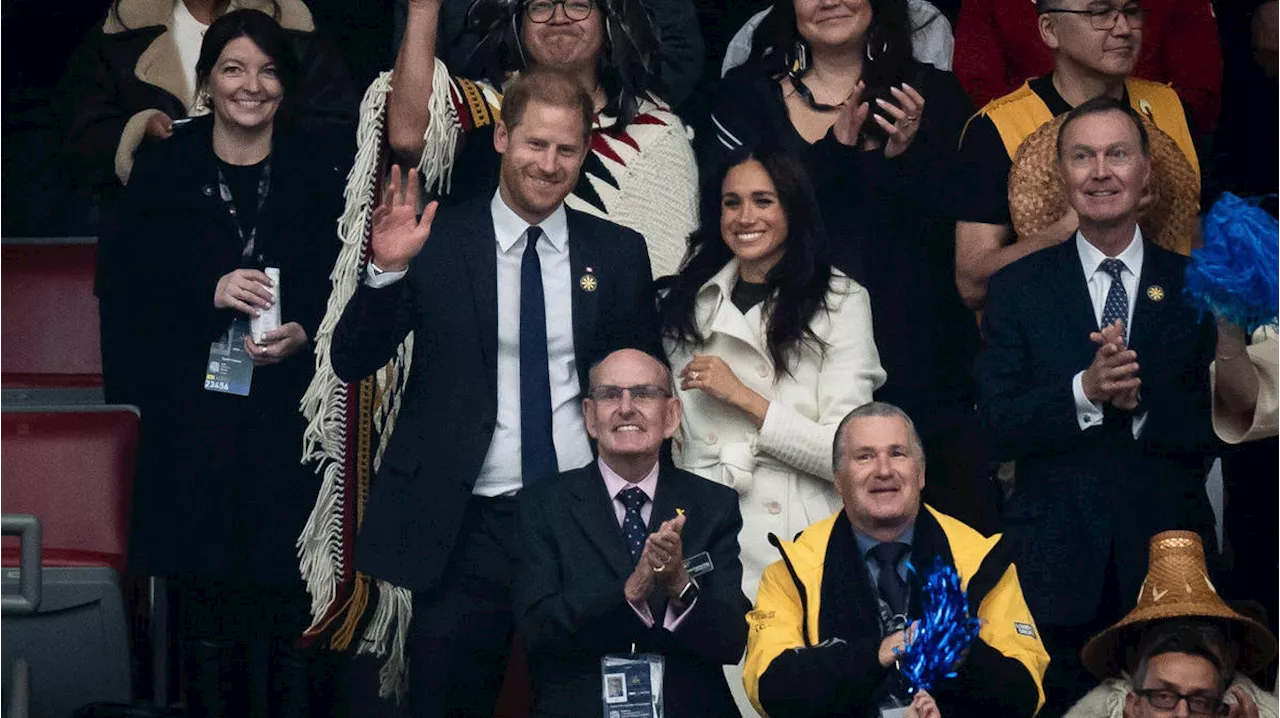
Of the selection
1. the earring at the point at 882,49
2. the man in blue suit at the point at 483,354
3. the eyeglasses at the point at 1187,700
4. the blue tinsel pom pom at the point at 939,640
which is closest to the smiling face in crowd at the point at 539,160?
the man in blue suit at the point at 483,354

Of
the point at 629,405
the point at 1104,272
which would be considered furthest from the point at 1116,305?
the point at 629,405

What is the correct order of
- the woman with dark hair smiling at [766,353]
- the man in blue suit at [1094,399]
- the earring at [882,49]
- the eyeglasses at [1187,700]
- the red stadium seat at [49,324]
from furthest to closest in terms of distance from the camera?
the red stadium seat at [49,324]
the earring at [882,49]
the woman with dark hair smiling at [766,353]
the man in blue suit at [1094,399]
the eyeglasses at [1187,700]

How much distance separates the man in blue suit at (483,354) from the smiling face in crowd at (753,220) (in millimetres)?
236

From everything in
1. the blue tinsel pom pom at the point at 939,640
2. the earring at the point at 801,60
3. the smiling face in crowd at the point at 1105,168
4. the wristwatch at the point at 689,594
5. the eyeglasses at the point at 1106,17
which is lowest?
the blue tinsel pom pom at the point at 939,640

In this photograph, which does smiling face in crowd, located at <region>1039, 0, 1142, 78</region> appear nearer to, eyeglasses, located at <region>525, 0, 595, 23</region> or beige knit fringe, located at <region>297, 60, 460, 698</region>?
eyeglasses, located at <region>525, 0, 595, 23</region>

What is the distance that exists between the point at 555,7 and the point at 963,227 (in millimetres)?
1164

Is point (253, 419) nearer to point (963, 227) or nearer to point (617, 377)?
point (617, 377)

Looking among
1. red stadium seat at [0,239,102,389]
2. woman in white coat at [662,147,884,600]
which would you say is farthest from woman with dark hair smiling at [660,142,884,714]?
red stadium seat at [0,239,102,389]

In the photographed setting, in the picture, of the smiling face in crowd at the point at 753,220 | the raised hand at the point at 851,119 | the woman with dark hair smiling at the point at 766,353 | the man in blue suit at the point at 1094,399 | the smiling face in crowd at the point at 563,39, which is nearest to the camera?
the man in blue suit at the point at 1094,399

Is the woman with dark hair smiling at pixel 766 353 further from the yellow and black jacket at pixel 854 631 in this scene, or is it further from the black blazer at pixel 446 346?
the yellow and black jacket at pixel 854 631

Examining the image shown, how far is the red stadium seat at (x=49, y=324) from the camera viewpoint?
23.8ft

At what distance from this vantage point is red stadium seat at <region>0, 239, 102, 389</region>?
286 inches

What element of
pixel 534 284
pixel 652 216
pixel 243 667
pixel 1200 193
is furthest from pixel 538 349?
pixel 1200 193

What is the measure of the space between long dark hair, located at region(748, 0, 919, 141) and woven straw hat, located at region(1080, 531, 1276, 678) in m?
1.35
